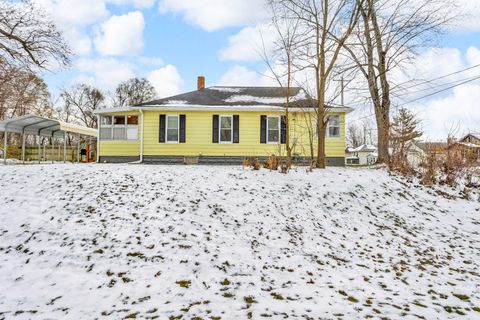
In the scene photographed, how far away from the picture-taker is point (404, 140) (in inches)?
444

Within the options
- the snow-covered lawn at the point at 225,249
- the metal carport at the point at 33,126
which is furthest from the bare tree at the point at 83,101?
the snow-covered lawn at the point at 225,249

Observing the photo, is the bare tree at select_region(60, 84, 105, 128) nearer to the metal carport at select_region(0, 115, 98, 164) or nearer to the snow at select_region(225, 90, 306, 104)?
the metal carport at select_region(0, 115, 98, 164)

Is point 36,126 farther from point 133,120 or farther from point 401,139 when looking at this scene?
point 401,139

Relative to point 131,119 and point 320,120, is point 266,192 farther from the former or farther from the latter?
point 131,119

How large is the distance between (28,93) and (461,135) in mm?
30712

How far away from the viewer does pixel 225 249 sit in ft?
15.1

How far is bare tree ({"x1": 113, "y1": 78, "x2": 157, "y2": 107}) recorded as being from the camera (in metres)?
39.2

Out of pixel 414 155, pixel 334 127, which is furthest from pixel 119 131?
pixel 414 155

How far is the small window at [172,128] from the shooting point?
14414mm

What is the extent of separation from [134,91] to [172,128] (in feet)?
93.5

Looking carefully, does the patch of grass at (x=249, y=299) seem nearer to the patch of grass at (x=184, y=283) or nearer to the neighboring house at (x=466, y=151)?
the patch of grass at (x=184, y=283)

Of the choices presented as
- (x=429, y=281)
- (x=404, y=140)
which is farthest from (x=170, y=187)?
(x=404, y=140)

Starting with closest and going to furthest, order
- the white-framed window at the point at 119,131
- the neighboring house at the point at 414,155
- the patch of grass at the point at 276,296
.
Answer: the patch of grass at the point at 276,296 < the neighboring house at the point at 414,155 < the white-framed window at the point at 119,131

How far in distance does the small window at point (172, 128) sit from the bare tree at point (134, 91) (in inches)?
1064
